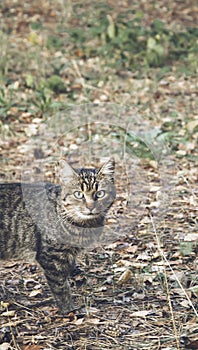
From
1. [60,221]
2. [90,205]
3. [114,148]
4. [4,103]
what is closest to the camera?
[90,205]

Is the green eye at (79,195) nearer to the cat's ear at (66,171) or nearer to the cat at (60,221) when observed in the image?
the cat at (60,221)

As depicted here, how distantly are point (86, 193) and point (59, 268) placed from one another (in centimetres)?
51

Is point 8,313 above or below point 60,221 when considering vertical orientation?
below

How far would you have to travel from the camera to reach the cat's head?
3.99m

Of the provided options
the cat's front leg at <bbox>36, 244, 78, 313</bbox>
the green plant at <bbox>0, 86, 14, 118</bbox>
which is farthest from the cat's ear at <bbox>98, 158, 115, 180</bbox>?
the green plant at <bbox>0, 86, 14, 118</bbox>

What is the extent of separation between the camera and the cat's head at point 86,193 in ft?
13.1

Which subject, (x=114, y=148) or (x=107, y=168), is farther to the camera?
(x=114, y=148)

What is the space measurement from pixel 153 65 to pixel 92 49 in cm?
101

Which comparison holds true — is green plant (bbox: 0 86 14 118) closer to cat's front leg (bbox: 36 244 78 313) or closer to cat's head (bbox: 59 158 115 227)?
cat's head (bbox: 59 158 115 227)

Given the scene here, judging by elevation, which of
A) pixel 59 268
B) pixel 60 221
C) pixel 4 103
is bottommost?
pixel 59 268

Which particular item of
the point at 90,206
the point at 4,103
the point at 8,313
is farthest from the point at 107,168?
the point at 4,103

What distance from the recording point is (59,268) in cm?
403

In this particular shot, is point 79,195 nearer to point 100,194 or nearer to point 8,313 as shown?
point 100,194

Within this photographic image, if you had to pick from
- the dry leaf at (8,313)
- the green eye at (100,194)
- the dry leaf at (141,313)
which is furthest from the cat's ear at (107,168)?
the dry leaf at (8,313)
